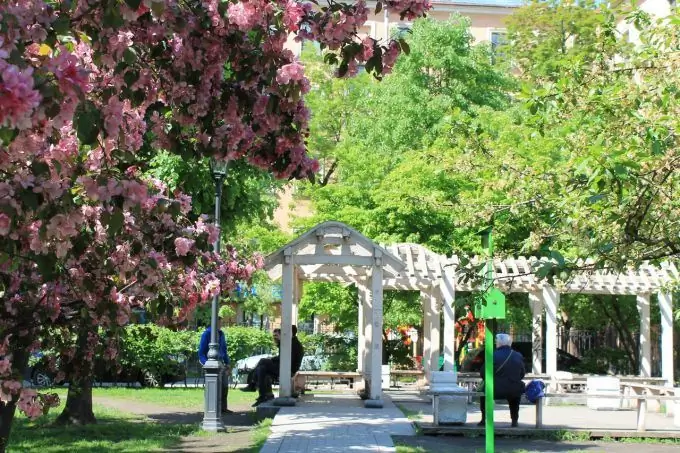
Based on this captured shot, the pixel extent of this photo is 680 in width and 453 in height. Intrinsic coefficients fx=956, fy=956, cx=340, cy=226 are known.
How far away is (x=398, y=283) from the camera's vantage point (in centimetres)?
2384

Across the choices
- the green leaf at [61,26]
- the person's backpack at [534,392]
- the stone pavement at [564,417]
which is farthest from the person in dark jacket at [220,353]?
the green leaf at [61,26]

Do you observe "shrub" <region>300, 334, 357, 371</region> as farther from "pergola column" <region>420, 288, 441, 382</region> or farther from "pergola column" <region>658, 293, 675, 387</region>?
"pergola column" <region>658, 293, 675, 387</region>

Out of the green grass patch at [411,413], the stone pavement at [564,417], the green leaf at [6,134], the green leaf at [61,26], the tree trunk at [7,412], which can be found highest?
the green leaf at [61,26]

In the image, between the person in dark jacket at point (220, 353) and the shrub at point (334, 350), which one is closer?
the person in dark jacket at point (220, 353)

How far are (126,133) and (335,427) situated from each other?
392 inches

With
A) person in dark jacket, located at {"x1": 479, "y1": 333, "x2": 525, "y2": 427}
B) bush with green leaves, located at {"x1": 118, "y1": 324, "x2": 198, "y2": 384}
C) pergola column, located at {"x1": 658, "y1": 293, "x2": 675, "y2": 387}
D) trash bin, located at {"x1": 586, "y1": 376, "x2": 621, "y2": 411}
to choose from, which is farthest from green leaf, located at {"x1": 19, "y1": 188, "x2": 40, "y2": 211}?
bush with green leaves, located at {"x1": 118, "y1": 324, "x2": 198, "y2": 384}

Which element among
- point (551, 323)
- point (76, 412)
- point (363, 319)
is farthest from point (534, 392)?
point (551, 323)

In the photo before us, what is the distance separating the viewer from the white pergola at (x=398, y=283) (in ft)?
61.3

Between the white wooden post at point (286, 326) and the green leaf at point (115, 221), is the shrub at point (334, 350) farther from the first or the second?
the green leaf at point (115, 221)

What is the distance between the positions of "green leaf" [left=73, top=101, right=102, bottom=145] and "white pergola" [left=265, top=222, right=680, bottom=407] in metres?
13.4

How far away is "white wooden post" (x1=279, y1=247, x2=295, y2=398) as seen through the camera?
18.5 m

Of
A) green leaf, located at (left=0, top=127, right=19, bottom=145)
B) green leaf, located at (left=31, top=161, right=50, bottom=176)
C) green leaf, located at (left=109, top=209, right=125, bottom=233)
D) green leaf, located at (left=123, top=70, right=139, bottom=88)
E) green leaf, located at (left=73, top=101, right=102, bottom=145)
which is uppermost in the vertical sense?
green leaf, located at (left=123, top=70, right=139, bottom=88)

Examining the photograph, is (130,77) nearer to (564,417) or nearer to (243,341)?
(564,417)

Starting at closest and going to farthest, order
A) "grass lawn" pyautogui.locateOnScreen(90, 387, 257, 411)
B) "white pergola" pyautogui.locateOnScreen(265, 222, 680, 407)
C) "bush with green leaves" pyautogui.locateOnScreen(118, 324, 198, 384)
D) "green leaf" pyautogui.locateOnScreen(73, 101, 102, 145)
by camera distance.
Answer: "green leaf" pyautogui.locateOnScreen(73, 101, 102, 145), "white pergola" pyautogui.locateOnScreen(265, 222, 680, 407), "grass lawn" pyautogui.locateOnScreen(90, 387, 257, 411), "bush with green leaves" pyautogui.locateOnScreen(118, 324, 198, 384)
